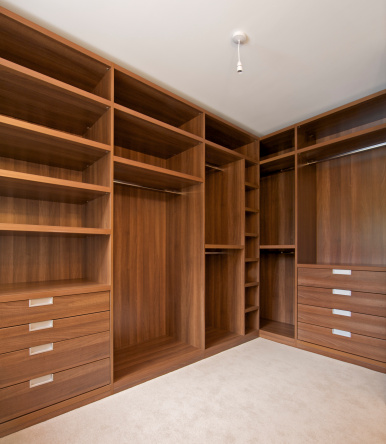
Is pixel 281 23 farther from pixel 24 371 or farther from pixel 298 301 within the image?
pixel 24 371

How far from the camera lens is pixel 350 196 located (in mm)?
2984

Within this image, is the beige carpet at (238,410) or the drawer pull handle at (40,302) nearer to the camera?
the beige carpet at (238,410)

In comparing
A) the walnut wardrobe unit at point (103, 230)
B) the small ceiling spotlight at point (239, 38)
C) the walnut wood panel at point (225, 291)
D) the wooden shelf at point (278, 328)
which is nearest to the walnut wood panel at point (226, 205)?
the walnut wardrobe unit at point (103, 230)

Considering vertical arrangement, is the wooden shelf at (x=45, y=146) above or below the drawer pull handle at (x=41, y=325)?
above

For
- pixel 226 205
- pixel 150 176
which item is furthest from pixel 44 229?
pixel 226 205

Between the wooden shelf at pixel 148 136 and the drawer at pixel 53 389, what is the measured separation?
1.82 m

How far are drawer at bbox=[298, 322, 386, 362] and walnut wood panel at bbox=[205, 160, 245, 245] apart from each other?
1119 mm

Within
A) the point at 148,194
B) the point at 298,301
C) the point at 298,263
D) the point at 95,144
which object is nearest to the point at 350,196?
the point at 298,263

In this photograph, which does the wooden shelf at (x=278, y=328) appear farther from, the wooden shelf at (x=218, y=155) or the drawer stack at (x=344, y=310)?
the wooden shelf at (x=218, y=155)

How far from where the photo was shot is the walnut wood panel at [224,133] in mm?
2856

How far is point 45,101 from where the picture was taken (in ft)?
6.30

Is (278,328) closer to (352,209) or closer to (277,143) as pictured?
(352,209)

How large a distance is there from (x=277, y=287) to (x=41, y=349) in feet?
9.13

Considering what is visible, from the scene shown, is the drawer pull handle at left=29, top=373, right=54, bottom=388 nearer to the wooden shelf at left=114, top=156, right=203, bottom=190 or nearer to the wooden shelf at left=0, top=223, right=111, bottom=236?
the wooden shelf at left=0, top=223, right=111, bottom=236
